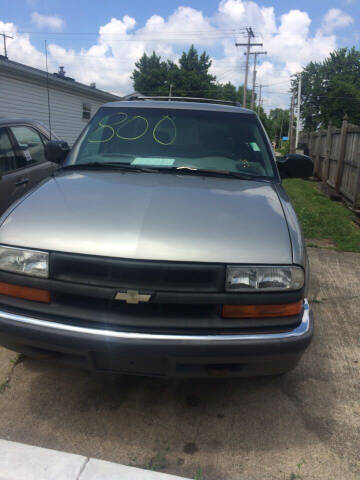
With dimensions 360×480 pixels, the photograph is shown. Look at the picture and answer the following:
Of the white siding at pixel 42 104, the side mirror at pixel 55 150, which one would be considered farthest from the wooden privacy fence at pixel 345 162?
the white siding at pixel 42 104

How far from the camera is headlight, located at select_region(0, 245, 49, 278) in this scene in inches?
82.4

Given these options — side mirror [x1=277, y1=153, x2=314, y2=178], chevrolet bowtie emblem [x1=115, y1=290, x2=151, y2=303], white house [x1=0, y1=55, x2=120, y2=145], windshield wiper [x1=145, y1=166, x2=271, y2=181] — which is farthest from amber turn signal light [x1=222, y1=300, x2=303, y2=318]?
white house [x1=0, y1=55, x2=120, y2=145]

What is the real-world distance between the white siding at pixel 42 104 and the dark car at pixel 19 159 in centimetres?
766

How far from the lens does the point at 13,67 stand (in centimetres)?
1340

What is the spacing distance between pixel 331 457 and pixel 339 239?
16.6ft

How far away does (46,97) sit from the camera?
1617cm

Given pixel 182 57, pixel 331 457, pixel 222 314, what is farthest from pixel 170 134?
pixel 182 57

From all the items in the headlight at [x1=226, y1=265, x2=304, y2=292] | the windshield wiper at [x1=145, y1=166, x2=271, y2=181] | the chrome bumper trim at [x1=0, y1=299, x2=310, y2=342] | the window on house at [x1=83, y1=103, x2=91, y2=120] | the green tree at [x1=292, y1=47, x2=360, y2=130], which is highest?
the green tree at [x1=292, y1=47, x2=360, y2=130]

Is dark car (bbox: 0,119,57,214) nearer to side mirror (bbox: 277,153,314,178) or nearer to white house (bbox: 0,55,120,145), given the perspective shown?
side mirror (bbox: 277,153,314,178)

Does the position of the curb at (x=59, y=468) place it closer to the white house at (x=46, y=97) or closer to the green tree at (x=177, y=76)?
the white house at (x=46, y=97)

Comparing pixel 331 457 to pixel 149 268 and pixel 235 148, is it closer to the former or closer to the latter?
pixel 149 268

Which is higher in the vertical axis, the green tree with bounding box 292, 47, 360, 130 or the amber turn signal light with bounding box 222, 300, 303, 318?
the green tree with bounding box 292, 47, 360, 130

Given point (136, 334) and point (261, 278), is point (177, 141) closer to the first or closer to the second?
point (261, 278)

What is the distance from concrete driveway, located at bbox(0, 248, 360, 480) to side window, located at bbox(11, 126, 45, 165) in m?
2.66
